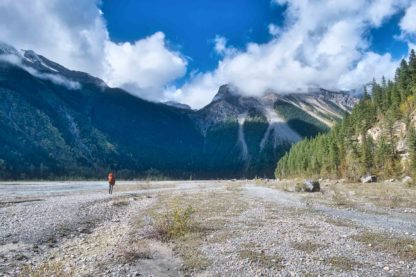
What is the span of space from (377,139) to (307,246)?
10017 cm

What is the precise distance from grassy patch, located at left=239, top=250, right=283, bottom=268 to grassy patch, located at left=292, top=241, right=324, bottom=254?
1.97m

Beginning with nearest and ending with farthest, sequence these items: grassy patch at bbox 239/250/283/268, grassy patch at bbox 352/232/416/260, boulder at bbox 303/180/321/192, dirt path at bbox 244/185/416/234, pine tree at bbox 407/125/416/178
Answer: grassy patch at bbox 239/250/283/268 < grassy patch at bbox 352/232/416/260 < dirt path at bbox 244/185/416/234 < boulder at bbox 303/180/321/192 < pine tree at bbox 407/125/416/178

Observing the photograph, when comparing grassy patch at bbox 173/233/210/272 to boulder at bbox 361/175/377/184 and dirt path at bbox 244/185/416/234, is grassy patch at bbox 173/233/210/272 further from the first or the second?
boulder at bbox 361/175/377/184

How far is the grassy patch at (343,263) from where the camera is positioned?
16266 mm

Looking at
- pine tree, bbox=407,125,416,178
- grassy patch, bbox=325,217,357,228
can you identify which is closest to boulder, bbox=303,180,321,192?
pine tree, bbox=407,125,416,178

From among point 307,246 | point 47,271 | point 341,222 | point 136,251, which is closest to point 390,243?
point 307,246

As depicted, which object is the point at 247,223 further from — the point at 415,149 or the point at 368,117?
the point at 368,117

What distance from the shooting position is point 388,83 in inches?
5256

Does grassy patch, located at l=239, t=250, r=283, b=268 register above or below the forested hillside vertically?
below


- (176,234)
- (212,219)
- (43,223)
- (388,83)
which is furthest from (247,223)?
(388,83)

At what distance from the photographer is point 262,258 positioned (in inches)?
708

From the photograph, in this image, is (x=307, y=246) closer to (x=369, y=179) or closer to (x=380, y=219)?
(x=380, y=219)

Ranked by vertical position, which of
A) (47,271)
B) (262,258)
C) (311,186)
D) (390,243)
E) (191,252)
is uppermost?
(311,186)

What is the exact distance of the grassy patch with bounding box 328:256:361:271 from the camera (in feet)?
53.4
